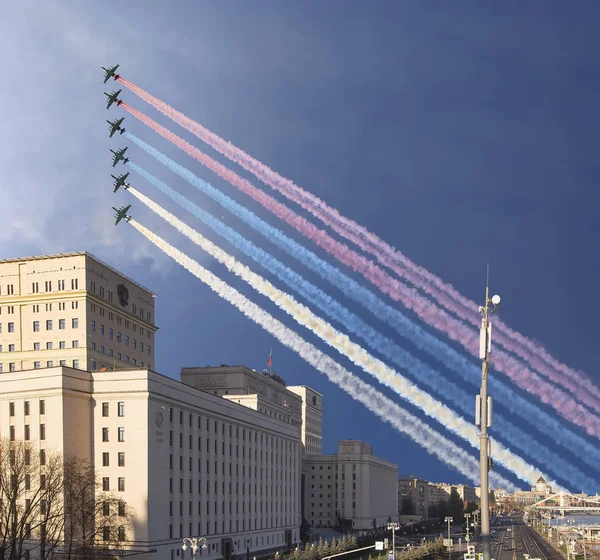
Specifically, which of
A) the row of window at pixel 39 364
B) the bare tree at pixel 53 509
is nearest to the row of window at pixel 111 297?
the row of window at pixel 39 364

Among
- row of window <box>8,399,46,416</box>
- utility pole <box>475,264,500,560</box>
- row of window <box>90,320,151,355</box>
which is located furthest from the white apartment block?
utility pole <box>475,264,500,560</box>

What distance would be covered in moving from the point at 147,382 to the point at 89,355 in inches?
926

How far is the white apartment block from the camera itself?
101m

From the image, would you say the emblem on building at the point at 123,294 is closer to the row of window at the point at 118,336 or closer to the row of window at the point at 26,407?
Answer: the row of window at the point at 118,336

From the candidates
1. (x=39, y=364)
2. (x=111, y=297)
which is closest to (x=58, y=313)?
(x=39, y=364)

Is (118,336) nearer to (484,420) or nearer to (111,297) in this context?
(111,297)

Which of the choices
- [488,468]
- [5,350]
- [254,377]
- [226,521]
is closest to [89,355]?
[5,350]

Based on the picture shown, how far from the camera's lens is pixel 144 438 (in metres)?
103

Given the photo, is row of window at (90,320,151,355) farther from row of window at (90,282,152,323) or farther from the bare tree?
the bare tree

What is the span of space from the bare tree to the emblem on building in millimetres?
37657

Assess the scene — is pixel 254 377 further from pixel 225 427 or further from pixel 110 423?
pixel 110 423

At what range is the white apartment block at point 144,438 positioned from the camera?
101 meters

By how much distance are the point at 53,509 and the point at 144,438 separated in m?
12.8

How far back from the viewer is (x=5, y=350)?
12862 centimetres
